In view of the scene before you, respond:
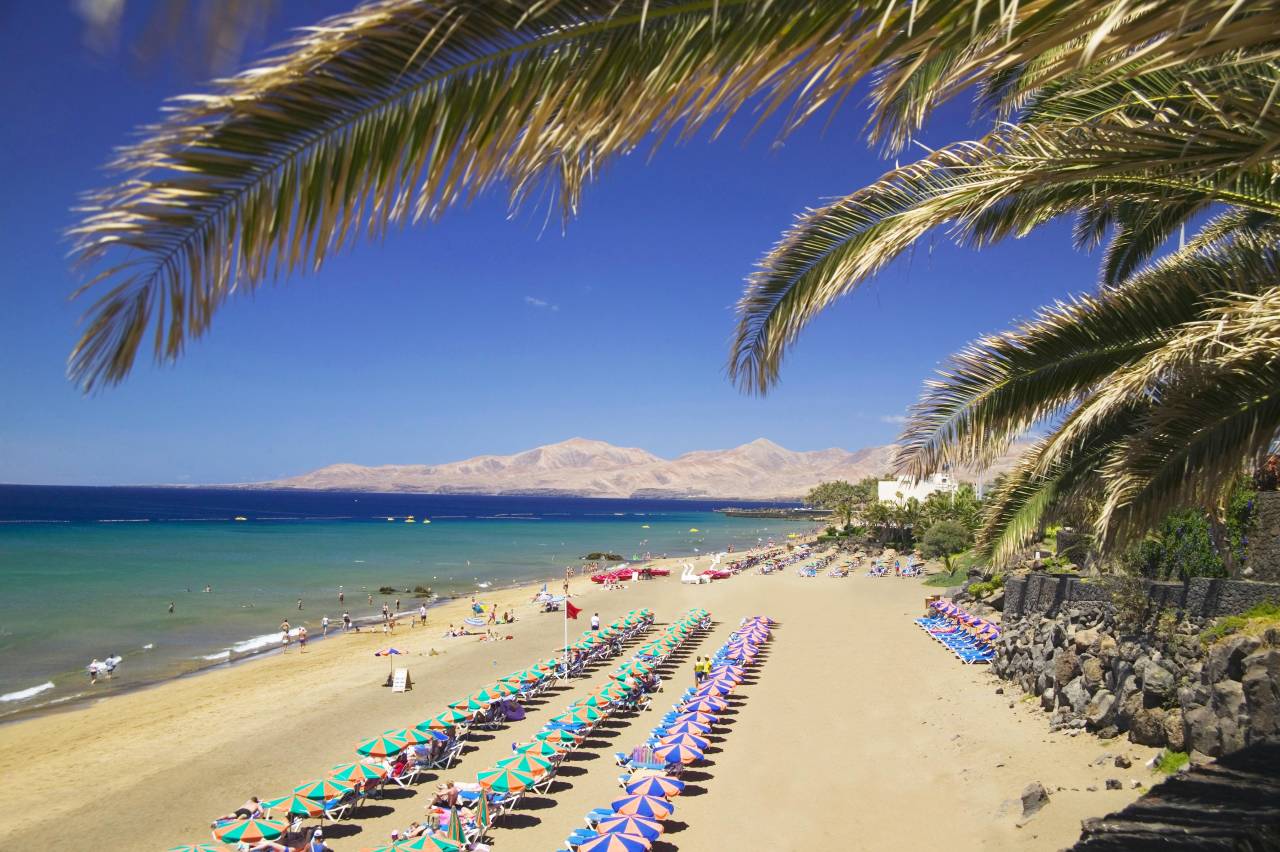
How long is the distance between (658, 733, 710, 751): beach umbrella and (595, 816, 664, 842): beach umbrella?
2439 millimetres

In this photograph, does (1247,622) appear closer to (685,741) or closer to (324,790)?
(685,741)

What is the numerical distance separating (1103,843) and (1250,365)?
370 centimetres

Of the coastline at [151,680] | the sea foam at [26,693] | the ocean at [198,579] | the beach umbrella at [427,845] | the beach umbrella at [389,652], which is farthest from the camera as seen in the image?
the ocean at [198,579]

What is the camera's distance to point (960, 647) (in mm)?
18156

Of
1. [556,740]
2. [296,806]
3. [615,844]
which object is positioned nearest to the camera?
[615,844]

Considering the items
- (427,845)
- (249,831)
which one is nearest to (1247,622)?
(427,845)

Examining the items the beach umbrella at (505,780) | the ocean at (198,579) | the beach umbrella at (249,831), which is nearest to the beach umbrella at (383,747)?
the beach umbrella at (505,780)

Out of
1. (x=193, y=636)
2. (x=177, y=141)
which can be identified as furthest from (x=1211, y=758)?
(x=193, y=636)

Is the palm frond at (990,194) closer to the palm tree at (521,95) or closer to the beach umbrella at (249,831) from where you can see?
the palm tree at (521,95)

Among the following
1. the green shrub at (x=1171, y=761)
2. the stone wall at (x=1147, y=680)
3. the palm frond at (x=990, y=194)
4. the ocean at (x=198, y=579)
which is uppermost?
the palm frond at (x=990, y=194)

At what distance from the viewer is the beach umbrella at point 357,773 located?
10.1 metres

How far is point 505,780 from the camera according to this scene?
10.1 meters

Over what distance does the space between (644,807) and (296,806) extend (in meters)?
4.22

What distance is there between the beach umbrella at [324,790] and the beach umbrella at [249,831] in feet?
2.40
